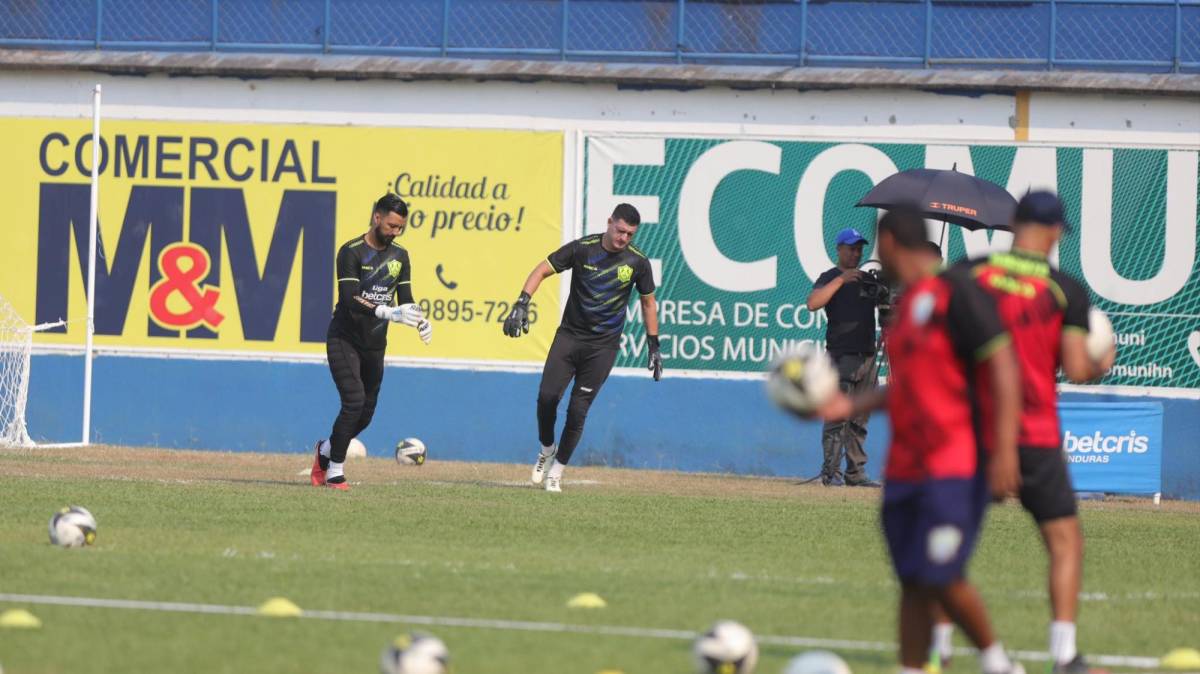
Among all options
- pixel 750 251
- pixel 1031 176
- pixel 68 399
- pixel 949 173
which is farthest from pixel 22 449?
pixel 1031 176

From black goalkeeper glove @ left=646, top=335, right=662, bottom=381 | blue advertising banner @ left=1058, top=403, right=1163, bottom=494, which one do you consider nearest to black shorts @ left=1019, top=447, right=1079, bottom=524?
black goalkeeper glove @ left=646, top=335, right=662, bottom=381

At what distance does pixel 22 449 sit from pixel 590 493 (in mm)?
6505

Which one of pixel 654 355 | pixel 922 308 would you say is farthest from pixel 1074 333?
pixel 654 355

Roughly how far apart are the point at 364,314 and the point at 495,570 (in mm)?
4921

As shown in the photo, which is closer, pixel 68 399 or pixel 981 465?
pixel 981 465

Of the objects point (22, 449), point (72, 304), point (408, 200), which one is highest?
point (408, 200)

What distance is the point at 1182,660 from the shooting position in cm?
771

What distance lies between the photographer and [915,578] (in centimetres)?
632

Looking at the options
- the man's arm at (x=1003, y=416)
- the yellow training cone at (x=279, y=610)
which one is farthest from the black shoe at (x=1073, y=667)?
the yellow training cone at (x=279, y=610)

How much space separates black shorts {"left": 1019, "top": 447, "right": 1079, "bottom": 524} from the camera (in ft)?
24.8

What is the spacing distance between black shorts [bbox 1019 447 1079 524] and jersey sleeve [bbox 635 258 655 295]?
8.09 meters

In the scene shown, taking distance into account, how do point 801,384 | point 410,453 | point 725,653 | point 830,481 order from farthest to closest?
1. point 410,453
2. point 830,481
3. point 725,653
4. point 801,384

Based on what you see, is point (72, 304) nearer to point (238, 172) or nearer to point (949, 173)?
point (238, 172)

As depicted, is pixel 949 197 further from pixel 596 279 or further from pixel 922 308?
pixel 922 308
